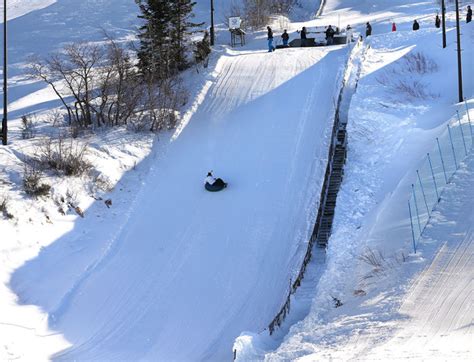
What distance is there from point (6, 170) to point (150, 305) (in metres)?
8.19

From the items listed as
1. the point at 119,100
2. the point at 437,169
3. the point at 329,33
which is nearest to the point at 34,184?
the point at 119,100

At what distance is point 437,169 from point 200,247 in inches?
311

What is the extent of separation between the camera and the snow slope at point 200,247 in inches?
707

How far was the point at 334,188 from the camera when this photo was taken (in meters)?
22.2

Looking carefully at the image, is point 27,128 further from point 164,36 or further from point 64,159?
point 164,36

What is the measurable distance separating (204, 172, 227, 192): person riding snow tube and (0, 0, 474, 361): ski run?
0.73 ft

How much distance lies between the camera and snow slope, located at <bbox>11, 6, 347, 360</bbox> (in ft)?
58.9

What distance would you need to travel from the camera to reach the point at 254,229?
22.0m

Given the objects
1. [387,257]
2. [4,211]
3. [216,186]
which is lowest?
[387,257]

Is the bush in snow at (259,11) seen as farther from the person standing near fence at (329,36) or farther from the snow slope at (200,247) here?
the snow slope at (200,247)

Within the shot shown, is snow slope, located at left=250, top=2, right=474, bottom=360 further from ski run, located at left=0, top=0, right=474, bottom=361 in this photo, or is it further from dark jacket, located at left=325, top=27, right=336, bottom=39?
dark jacket, located at left=325, top=27, right=336, bottom=39

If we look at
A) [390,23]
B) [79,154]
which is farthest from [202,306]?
[390,23]

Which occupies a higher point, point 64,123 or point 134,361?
point 64,123

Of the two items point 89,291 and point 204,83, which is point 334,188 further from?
point 204,83
